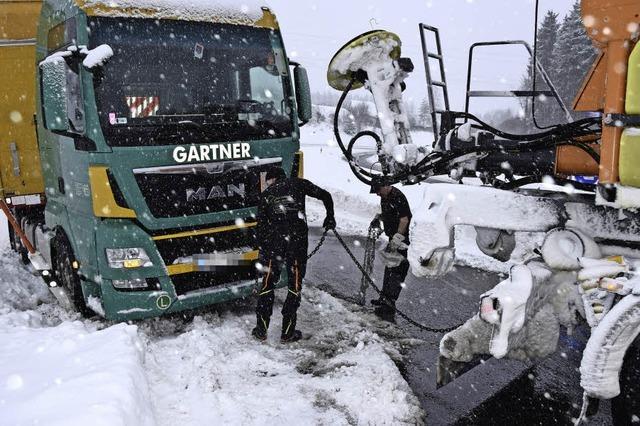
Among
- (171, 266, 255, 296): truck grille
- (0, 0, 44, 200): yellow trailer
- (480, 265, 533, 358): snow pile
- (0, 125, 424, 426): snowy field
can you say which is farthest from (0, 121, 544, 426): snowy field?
(0, 0, 44, 200): yellow trailer

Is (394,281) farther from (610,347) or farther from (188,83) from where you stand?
(610,347)

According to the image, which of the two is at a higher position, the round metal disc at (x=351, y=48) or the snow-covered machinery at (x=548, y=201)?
the round metal disc at (x=351, y=48)

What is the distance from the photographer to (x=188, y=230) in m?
4.54

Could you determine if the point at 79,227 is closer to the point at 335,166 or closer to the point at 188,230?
the point at 188,230

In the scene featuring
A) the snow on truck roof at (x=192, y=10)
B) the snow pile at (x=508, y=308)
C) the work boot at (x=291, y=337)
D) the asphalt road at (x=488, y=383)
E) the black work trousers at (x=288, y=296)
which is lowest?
the asphalt road at (x=488, y=383)

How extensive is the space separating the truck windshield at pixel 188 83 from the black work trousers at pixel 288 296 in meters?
1.18

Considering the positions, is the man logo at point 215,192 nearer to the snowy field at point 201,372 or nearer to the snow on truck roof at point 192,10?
the snowy field at point 201,372

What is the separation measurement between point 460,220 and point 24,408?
8.97 feet

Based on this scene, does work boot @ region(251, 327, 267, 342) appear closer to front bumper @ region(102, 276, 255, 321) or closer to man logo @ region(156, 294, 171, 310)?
front bumper @ region(102, 276, 255, 321)

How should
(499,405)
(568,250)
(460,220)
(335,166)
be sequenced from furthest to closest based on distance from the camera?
(335,166), (499,405), (460,220), (568,250)

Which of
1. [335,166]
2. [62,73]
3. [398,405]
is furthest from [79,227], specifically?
[335,166]

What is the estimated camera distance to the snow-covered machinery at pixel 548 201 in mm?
2646

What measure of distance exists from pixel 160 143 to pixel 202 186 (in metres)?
0.51

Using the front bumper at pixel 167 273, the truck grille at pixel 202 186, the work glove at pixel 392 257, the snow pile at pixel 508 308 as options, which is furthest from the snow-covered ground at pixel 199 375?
the truck grille at pixel 202 186
